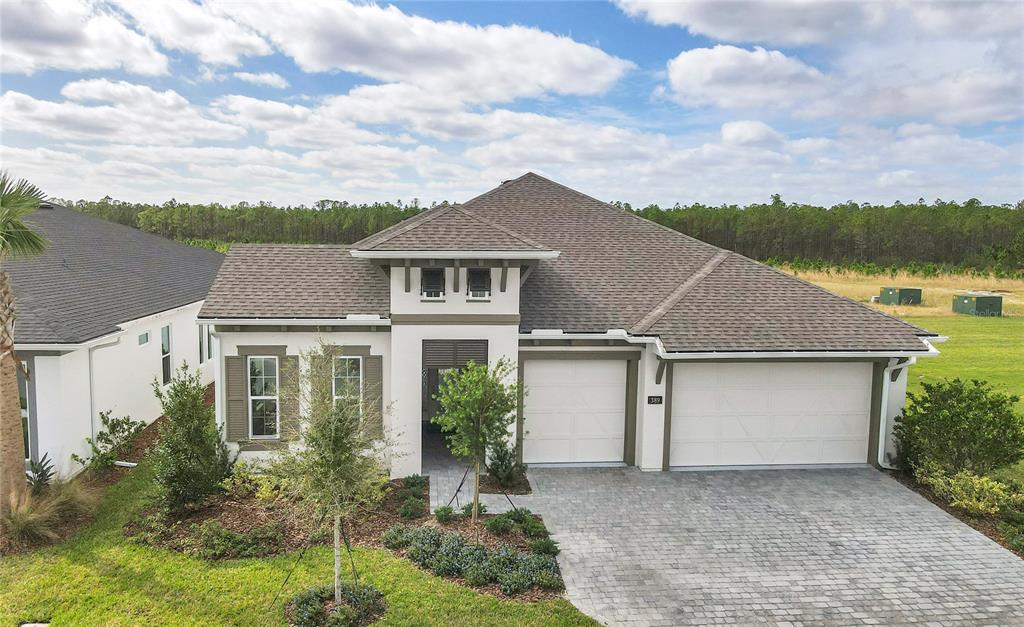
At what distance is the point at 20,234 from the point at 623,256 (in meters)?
12.8

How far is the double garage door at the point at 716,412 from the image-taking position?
1362 cm

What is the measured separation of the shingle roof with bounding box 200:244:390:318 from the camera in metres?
12.8

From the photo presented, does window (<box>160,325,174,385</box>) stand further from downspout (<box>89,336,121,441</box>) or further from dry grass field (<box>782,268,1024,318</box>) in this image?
dry grass field (<box>782,268,1024,318</box>)

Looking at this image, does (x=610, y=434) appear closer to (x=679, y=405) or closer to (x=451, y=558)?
(x=679, y=405)

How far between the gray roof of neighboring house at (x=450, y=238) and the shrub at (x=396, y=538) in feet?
16.7

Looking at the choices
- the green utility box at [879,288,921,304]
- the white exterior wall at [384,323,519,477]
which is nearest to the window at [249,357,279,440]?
the white exterior wall at [384,323,519,477]

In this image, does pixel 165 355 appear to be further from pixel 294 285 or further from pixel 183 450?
pixel 183 450

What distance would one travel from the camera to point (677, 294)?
14.7 m

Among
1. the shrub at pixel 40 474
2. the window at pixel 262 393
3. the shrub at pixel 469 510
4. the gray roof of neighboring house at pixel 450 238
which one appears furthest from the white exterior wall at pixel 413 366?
the shrub at pixel 40 474

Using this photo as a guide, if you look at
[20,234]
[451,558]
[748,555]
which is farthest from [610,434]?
[20,234]

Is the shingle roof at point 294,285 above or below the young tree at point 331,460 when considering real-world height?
above

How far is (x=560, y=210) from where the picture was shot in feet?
59.3

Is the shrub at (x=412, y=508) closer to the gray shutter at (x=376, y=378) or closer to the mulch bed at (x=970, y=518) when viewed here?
the gray shutter at (x=376, y=378)

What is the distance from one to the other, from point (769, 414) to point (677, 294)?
11.1ft
